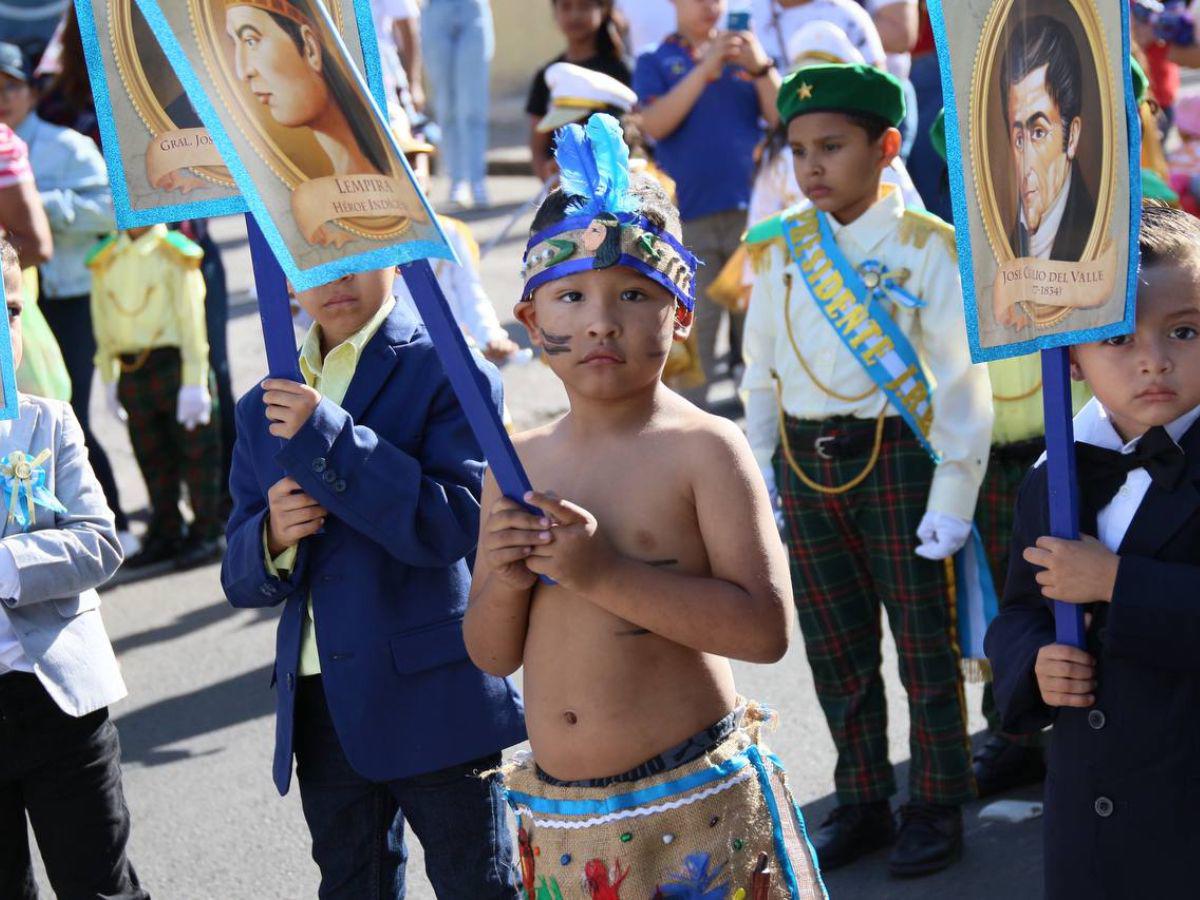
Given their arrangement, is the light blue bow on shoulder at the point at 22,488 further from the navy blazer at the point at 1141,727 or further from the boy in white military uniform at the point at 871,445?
the navy blazer at the point at 1141,727

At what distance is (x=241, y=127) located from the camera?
96.7 inches

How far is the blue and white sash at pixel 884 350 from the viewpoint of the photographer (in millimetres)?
4195

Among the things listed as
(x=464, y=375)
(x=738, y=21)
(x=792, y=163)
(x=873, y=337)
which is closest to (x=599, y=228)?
(x=464, y=375)

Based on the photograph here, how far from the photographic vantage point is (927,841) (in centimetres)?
428

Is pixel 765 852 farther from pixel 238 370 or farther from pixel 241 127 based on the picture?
pixel 238 370

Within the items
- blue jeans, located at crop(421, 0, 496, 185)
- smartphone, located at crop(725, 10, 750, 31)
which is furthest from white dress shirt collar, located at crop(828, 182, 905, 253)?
blue jeans, located at crop(421, 0, 496, 185)

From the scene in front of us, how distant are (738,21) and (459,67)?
538cm

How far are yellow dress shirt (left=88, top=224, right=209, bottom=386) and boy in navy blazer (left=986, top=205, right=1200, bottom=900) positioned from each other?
5.03 meters

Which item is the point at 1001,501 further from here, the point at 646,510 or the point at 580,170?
the point at 580,170

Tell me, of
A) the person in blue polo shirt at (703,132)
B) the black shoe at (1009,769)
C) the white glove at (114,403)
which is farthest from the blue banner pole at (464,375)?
the person in blue polo shirt at (703,132)

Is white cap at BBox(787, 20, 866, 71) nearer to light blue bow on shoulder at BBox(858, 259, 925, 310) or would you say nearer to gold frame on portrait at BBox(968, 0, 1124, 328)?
light blue bow on shoulder at BBox(858, 259, 925, 310)

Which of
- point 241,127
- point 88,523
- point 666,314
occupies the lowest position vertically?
point 88,523

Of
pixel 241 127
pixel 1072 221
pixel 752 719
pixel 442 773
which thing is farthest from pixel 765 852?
pixel 241 127

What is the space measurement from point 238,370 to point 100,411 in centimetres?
83
